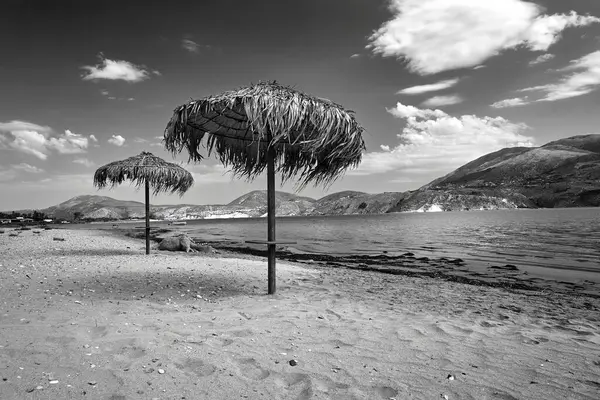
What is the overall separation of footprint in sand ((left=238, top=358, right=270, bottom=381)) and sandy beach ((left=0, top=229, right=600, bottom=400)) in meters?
0.02

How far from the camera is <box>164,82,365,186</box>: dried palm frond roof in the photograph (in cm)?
600

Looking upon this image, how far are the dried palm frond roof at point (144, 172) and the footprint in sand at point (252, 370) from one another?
414 inches

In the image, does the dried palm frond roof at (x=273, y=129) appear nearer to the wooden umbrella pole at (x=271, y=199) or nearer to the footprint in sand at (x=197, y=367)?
the wooden umbrella pole at (x=271, y=199)

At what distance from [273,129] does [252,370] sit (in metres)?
3.88

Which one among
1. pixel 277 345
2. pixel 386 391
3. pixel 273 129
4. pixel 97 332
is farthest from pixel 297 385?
pixel 273 129

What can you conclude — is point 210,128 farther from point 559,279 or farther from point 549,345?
point 559,279

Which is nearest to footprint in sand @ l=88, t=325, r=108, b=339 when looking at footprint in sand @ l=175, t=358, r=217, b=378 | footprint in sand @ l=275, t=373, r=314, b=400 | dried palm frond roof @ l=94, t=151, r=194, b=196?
footprint in sand @ l=175, t=358, r=217, b=378

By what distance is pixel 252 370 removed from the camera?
3.54 metres

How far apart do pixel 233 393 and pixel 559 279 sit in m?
13.6

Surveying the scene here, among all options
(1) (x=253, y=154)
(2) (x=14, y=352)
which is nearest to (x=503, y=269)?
(1) (x=253, y=154)

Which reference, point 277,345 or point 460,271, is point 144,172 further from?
point 460,271

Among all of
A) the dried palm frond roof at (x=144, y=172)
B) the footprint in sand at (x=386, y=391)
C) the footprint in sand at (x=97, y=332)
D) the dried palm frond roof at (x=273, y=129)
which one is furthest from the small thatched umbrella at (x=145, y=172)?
the footprint in sand at (x=386, y=391)

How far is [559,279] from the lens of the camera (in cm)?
1233

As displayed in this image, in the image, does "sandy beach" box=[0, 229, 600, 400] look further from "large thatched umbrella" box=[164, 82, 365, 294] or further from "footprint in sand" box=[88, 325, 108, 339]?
"large thatched umbrella" box=[164, 82, 365, 294]
